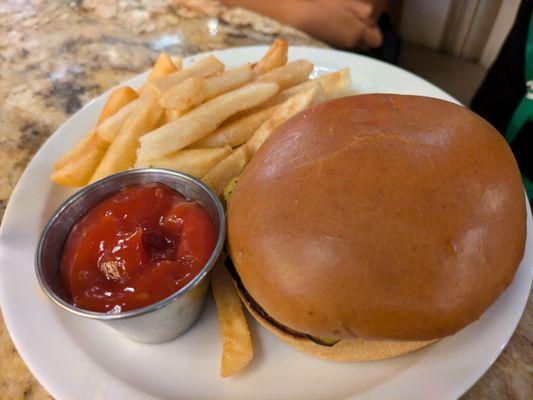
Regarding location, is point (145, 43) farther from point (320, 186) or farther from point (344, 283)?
point (344, 283)

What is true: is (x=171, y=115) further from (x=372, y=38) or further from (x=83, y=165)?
(x=372, y=38)

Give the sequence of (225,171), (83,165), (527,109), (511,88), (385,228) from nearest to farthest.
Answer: (385,228)
(225,171)
(83,165)
(527,109)
(511,88)

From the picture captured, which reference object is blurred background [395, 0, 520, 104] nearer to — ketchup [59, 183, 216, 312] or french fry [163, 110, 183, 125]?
french fry [163, 110, 183, 125]

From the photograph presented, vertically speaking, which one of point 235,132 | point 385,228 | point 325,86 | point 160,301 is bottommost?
point 160,301

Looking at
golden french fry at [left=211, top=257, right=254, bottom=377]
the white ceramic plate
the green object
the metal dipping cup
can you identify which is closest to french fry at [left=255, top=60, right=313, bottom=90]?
the metal dipping cup

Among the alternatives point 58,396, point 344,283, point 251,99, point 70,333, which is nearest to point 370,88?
point 251,99


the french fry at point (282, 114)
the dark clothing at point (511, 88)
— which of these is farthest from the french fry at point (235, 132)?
the dark clothing at point (511, 88)

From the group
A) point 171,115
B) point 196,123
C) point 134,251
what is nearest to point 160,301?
point 134,251
